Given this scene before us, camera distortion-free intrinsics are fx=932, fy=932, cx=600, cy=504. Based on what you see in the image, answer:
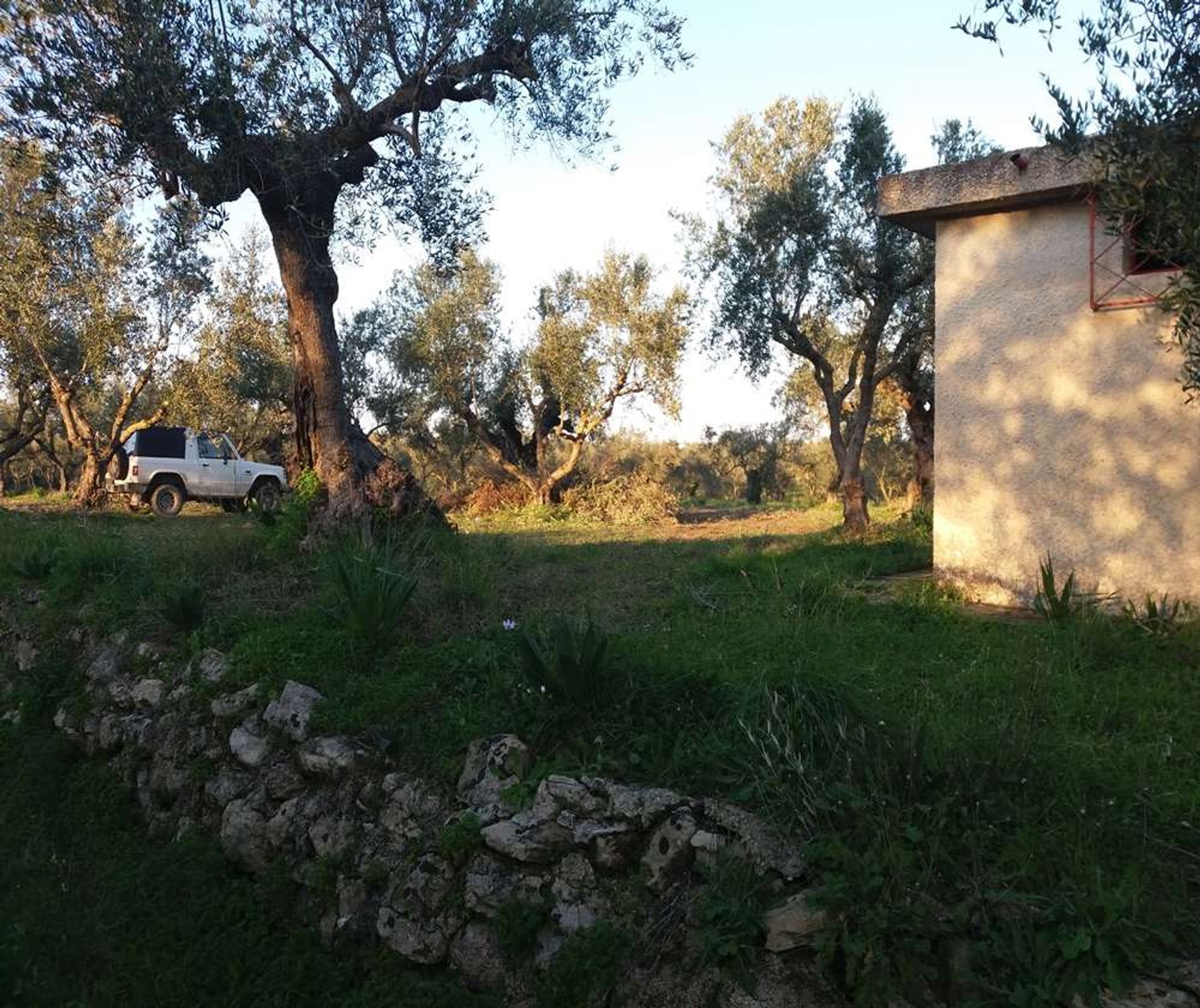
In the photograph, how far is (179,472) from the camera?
18859 mm

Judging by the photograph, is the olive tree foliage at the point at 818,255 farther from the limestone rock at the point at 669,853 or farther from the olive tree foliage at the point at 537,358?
the limestone rock at the point at 669,853

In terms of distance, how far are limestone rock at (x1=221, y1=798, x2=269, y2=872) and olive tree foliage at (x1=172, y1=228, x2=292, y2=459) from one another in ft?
44.3

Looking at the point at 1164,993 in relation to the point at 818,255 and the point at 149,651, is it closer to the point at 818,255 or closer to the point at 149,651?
the point at 149,651

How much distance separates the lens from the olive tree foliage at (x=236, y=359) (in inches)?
732

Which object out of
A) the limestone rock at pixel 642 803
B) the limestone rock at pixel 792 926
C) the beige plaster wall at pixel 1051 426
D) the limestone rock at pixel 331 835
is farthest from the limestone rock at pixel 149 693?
the beige plaster wall at pixel 1051 426

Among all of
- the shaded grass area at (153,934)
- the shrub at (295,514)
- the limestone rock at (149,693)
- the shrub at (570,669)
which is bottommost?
the shaded grass area at (153,934)

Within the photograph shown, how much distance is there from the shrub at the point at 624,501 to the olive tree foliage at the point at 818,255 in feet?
15.2

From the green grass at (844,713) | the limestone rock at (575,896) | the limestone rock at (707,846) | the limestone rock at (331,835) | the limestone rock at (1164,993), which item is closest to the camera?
the limestone rock at (1164,993)

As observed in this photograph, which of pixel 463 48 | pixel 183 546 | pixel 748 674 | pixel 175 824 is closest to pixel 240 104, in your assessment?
pixel 463 48

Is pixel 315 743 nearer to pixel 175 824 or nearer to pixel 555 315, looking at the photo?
pixel 175 824

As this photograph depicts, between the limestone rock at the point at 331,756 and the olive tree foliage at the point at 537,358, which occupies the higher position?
the olive tree foliage at the point at 537,358

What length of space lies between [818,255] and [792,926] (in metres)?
11.5

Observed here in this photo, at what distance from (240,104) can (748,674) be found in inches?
234

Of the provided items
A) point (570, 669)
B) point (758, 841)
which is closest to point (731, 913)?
point (758, 841)
